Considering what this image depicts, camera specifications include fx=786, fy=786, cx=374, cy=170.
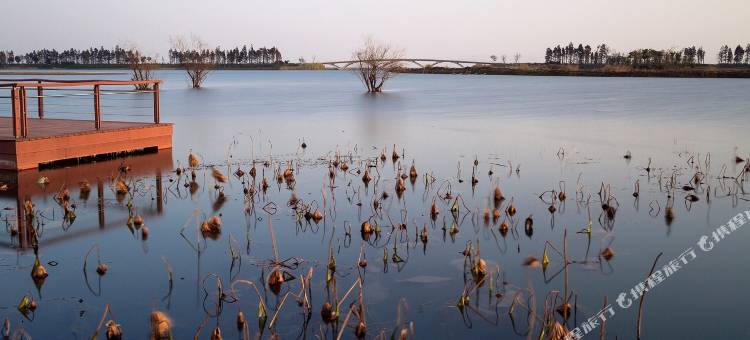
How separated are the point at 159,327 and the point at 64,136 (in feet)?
24.1

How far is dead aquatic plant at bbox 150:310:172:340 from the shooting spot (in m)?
4.51

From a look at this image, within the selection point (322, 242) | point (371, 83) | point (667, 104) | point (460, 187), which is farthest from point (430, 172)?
point (371, 83)

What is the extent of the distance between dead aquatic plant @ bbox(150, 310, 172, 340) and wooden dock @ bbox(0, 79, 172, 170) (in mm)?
5389

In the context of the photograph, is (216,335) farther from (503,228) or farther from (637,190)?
(637,190)

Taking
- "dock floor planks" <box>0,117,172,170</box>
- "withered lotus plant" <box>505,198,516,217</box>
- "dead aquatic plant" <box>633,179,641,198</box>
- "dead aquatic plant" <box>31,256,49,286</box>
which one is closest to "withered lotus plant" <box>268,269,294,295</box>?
"dead aquatic plant" <box>31,256,49,286</box>

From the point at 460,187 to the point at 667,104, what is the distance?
20312 millimetres

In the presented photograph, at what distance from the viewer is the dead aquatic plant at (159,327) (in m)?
4.51

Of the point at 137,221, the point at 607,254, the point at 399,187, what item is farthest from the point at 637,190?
the point at 137,221

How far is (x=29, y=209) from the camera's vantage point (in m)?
7.69

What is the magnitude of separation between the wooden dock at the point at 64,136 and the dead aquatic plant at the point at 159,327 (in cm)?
539

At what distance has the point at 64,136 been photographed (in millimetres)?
11039

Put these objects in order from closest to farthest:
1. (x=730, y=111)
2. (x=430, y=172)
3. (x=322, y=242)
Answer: (x=322, y=242) < (x=430, y=172) < (x=730, y=111)

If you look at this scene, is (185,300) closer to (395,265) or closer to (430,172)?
(395,265)

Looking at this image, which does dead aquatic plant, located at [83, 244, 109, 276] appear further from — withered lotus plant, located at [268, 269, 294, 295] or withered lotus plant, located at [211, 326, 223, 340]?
withered lotus plant, located at [211, 326, 223, 340]
